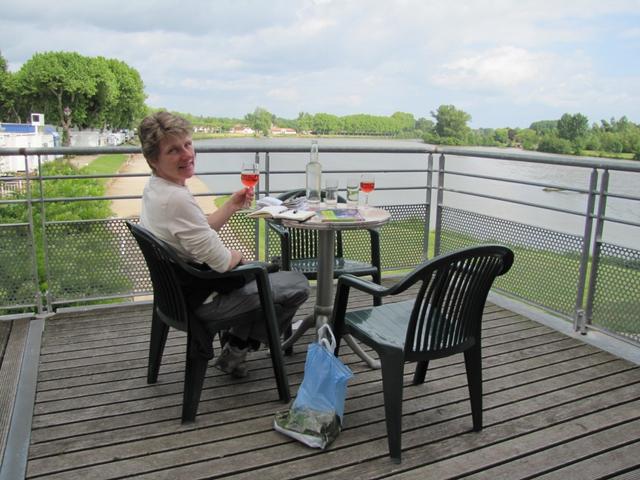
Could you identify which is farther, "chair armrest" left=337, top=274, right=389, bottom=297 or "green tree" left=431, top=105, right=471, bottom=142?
"green tree" left=431, top=105, right=471, bottom=142

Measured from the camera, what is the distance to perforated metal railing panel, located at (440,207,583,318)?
141 inches

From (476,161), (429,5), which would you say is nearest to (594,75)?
(429,5)

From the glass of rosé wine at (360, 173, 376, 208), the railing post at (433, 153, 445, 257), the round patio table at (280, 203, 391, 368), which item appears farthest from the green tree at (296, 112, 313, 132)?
the round patio table at (280, 203, 391, 368)

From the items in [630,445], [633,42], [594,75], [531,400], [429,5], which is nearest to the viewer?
[630,445]

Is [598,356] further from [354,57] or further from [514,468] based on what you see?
[354,57]

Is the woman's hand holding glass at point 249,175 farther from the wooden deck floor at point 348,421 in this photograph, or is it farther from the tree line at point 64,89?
the tree line at point 64,89

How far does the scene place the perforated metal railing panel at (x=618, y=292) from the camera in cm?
313

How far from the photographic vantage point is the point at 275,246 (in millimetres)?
4148

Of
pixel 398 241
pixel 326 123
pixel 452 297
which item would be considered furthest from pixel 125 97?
pixel 452 297

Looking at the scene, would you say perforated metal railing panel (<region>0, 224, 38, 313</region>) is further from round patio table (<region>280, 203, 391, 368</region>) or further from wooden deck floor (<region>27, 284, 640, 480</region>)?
round patio table (<region>280, 203, 391, 368</region>)

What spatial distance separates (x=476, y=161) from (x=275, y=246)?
1.78m

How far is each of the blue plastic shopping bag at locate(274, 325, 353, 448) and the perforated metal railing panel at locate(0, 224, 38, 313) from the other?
7.55 ft

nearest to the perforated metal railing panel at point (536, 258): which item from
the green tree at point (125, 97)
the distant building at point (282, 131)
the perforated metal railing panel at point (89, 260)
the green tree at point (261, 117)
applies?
the perforated metal railing panel at point (89, 260)

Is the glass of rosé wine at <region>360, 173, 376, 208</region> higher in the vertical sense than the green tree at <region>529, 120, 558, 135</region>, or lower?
lower
